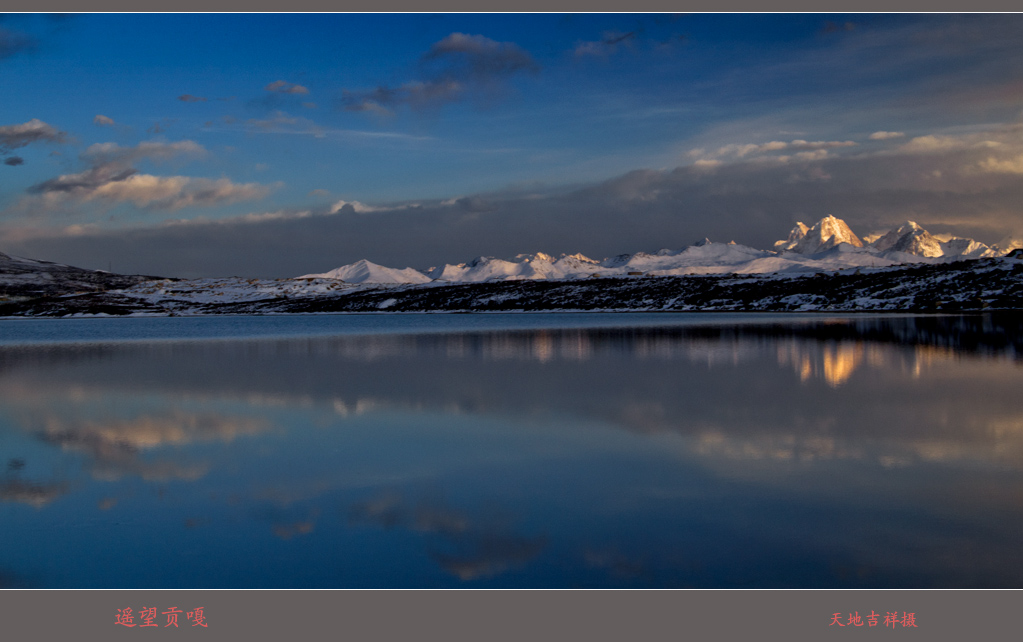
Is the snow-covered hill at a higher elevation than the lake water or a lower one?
higher

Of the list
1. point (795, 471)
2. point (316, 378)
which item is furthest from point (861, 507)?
point (316, 378)

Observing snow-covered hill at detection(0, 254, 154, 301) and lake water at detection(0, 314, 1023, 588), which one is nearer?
lake water at detection(0, 314, 1023, 588)

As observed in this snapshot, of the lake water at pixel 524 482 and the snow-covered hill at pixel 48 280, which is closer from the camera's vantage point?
the lake water at pixel 524 482

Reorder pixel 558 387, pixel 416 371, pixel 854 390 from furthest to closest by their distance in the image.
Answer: pixel 416 371
pixel 558 387
pixel 854 390

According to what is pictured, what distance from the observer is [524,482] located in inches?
343

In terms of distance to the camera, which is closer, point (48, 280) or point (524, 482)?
point (524, 482)

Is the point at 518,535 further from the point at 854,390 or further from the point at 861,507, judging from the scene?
the point at 854,390

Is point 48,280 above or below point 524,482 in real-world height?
above

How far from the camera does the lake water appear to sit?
20.4 ft

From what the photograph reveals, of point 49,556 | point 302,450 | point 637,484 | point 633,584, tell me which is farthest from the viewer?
point 302,450

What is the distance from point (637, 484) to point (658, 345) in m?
21.1

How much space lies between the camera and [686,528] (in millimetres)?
7008

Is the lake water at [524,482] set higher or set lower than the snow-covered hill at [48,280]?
lower

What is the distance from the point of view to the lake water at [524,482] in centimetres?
623
